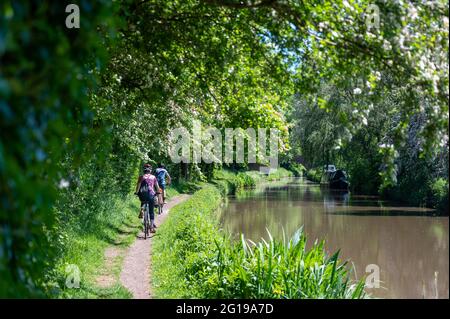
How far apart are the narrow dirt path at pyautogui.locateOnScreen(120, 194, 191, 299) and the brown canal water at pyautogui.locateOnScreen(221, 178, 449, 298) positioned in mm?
2239

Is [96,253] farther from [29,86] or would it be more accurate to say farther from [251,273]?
[29,86]

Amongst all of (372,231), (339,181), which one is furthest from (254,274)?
(339,181)

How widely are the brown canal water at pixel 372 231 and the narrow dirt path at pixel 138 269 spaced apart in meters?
2.24

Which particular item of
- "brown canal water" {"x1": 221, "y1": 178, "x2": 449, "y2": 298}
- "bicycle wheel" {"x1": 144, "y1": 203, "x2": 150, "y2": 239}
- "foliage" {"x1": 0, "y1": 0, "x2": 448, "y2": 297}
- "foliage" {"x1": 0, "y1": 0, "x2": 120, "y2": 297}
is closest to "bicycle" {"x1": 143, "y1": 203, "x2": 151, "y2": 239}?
"bicycle wheel" {"x1": 144, "y1": 203, "x2": 150, "y2": 239}

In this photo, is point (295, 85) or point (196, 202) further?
point (196, 202)

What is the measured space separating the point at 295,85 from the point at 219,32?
61.3 inches

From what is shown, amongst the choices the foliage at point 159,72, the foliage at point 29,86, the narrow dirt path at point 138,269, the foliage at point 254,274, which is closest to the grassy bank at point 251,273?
the foliage at point 254,274

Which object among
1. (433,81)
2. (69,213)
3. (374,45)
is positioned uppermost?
(374,45)

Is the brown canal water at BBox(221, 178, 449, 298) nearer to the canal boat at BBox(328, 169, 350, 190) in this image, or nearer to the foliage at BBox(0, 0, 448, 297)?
the foliage at BBox(0, 0, 448, 297)

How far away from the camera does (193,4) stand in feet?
26.9

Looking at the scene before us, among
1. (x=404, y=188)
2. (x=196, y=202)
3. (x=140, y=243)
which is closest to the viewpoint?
(x=140, y=243)

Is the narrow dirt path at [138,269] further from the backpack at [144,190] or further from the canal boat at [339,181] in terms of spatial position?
the canal boat at [339,181]
